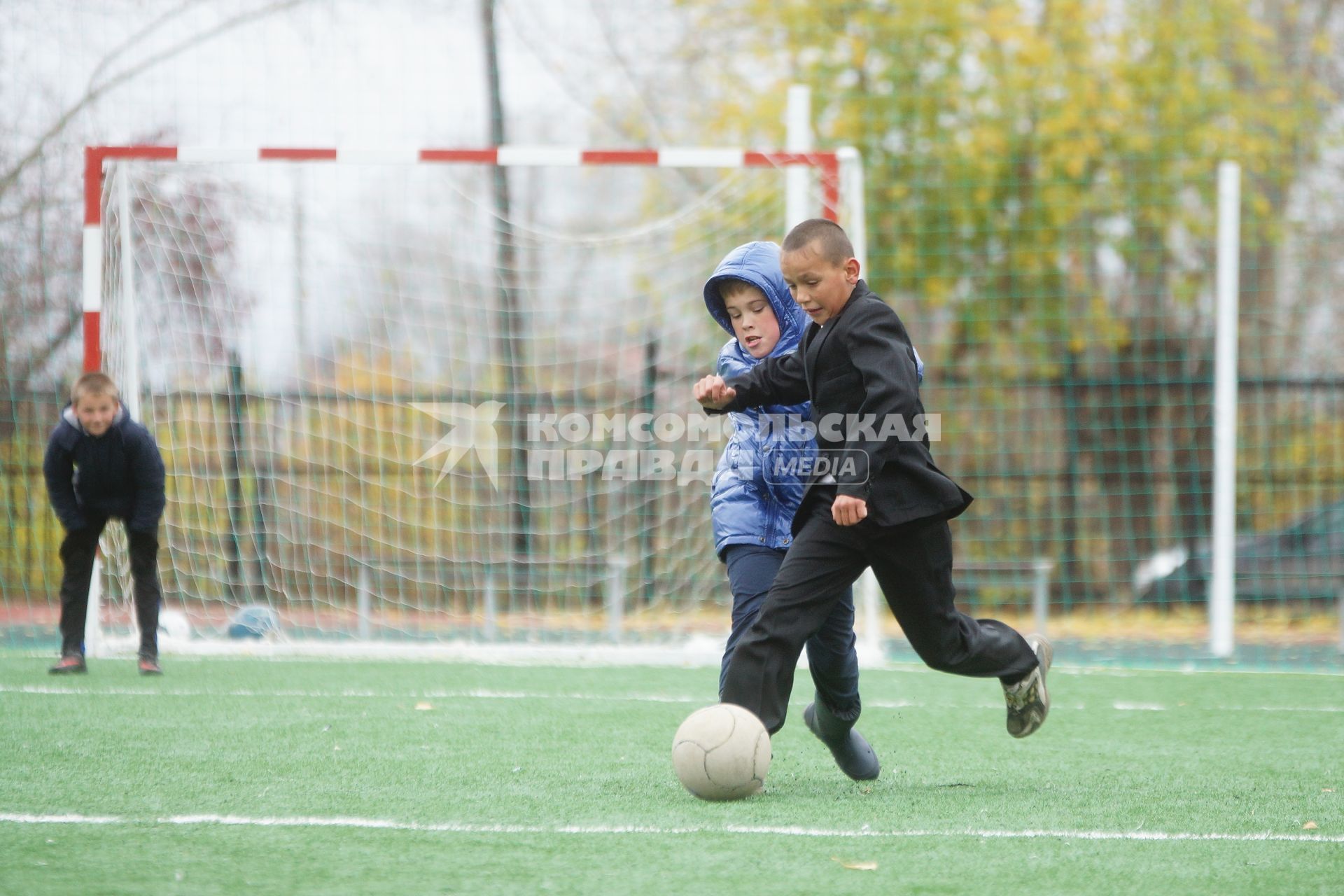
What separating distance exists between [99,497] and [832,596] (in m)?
4.19

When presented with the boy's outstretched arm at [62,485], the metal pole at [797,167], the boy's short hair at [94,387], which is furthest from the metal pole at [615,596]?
the boy's short hair at [94,387]

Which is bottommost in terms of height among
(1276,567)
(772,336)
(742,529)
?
(1276,567)

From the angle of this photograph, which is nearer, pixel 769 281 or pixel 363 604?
pixel 769 281

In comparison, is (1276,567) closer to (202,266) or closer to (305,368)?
(305,368)

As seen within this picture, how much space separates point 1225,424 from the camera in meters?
8.32

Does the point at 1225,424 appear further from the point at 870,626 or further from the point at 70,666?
the point at 70,666

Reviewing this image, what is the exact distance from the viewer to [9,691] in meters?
5.75

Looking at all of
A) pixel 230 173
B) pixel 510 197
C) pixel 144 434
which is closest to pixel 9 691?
pixel 144 434

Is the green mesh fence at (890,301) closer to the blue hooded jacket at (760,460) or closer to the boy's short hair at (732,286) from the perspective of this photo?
the boy's short hair at (732,286)

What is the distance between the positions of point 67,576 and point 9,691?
0.86m

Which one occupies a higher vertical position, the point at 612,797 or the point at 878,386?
the point at 878,386

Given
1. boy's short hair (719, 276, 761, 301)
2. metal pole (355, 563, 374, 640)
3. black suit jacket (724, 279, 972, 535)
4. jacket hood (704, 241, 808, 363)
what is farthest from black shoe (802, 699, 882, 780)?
metal pole (355, 563, 374, 640)

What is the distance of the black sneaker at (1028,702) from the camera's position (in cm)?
394

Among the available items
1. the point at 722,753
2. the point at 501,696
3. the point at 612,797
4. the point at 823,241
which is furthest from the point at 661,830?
the point at 501,696
